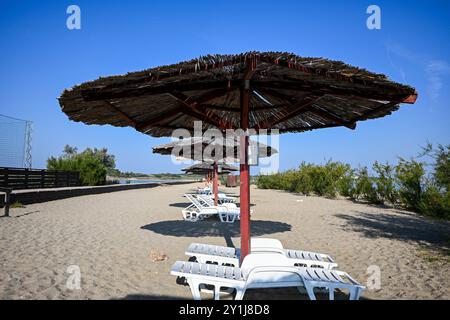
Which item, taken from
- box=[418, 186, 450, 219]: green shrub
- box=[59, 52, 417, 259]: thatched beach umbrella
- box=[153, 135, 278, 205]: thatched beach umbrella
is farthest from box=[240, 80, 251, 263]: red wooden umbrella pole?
box=[418, 186, 450, 219]: green shrub

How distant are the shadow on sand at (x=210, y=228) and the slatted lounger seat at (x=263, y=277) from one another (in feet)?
9.34

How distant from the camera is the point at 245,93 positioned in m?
3.31

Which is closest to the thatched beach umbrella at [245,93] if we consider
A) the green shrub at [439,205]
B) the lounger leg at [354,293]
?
the lounger leg at [354,293]

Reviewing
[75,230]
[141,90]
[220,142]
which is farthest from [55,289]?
[220,142]

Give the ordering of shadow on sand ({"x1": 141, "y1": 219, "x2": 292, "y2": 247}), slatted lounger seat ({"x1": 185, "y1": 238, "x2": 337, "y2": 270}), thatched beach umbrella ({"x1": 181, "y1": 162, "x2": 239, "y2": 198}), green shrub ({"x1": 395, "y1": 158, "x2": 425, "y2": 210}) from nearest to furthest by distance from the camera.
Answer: slatted lounger seat ({"x1": 185, "y1": 238, "x2": 337, "y2": 270}) → shadow on sand ({"x1": 141, "y1": 219, "x2": 292, "y2": 247}) → thatched beach umbrella ({"x1": 181, "y1": 162, "x2": 239, "y2": 198}) → green shrub ({"x1": 395, "y1": 158, "x2": 425, "y2": 210})

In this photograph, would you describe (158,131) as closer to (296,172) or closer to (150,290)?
(150,290)

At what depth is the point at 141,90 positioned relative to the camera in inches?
114

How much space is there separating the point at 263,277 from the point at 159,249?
298cm

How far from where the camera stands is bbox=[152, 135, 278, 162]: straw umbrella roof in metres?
7.83

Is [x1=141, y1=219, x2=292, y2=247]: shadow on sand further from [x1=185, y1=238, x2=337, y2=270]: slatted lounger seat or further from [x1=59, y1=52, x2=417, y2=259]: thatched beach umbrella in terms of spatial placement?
[x1=59, y1=52, x2=417, y2=259]: thatched beach umbrella

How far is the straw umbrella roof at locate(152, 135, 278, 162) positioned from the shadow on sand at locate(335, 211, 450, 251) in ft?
10.5

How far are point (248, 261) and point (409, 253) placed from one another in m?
3.65

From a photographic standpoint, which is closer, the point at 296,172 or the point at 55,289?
the point at 55,289

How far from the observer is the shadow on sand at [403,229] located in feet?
21.2
